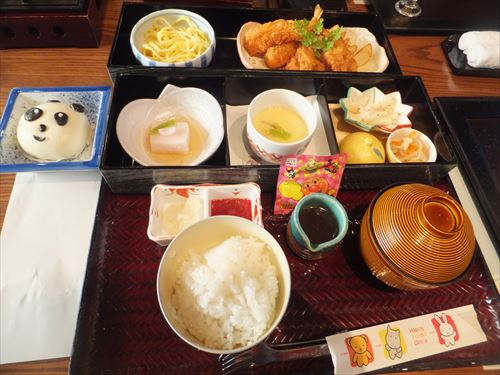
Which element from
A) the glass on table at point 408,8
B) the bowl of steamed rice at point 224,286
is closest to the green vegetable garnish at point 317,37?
the glass on table at point 408,8

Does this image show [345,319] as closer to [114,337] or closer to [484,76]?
[114,337]

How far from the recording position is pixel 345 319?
1107 mm

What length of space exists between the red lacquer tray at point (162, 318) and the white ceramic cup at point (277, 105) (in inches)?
8.8

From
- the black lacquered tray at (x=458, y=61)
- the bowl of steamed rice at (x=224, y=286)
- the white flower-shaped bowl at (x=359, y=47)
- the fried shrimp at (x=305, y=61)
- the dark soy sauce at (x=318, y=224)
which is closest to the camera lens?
the bowl of steamed rice at (x=224, y=286)

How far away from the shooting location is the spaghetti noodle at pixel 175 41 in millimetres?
1622

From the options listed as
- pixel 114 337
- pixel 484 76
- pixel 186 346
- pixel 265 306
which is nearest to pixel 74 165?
pixel 114 337

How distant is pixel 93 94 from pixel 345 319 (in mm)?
1382

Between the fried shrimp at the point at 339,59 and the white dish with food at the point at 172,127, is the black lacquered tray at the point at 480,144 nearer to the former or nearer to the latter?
the fried shrimp at the point at 339,59

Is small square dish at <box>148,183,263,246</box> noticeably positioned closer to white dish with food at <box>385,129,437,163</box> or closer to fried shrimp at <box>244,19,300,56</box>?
white dish with food at <box>385,129,437,163</box>

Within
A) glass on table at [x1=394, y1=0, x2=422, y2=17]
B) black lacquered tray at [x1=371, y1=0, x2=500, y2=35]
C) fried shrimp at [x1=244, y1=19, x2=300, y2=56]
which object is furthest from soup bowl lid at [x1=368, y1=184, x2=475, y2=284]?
glass on table at [x1=394, y1=0, x2=422, y2=17]

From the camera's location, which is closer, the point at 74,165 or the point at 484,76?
the point at 74,165

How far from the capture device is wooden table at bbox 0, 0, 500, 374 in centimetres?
163

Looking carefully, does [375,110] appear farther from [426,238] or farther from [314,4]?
[314,4]

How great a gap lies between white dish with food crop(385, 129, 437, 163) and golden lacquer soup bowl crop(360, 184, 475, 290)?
14.5 inches
